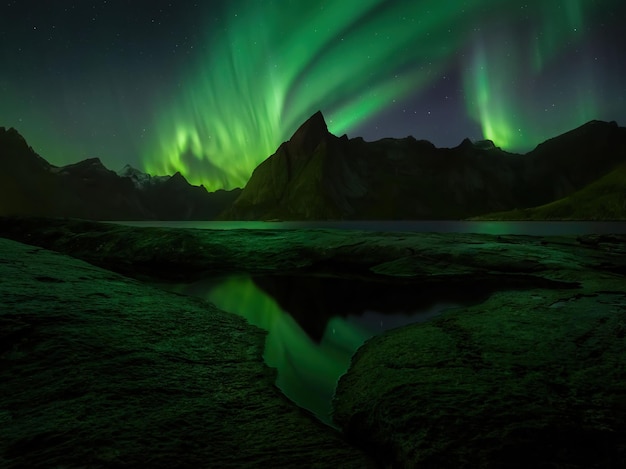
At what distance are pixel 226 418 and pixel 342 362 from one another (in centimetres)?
559

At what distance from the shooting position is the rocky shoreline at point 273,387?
5.45m

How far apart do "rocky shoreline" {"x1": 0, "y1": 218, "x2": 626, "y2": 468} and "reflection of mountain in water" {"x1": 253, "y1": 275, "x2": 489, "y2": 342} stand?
10.7 feet

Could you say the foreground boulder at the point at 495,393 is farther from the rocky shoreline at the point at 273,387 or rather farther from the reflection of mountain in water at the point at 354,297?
the reflection of mountain in water at the point at 354,297

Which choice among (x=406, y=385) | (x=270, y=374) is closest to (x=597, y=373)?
(x=406, y=385)

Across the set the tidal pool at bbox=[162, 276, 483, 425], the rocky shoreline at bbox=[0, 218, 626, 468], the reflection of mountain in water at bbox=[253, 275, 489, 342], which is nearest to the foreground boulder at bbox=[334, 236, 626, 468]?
the rocky shoreline at bbox=[0, 218, 626, 468]

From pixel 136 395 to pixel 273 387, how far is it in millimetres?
3262

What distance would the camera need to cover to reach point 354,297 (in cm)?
2239

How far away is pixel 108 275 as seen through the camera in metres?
20.4

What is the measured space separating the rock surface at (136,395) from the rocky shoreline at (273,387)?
1.3 inches

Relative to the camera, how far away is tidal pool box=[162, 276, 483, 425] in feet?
34.2

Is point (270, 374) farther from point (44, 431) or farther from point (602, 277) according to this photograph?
point (602, 277)

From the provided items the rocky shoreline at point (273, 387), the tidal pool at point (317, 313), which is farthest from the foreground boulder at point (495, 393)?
the tidal pool at point (317, 313)

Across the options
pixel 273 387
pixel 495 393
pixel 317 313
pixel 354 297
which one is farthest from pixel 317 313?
pixel 495 393

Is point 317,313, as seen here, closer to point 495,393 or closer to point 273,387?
point 273,387
